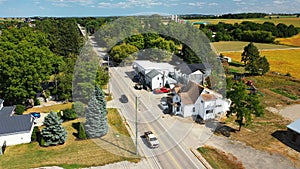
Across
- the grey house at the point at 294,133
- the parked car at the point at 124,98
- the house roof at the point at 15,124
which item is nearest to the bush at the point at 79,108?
the house roof at the point at 15,124

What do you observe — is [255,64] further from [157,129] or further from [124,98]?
[157,129]

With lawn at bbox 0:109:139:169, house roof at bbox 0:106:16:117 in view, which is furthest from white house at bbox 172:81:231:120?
house roof at bbox 0:106:16:117

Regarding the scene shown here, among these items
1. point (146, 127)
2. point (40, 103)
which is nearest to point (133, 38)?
point (40, 103)

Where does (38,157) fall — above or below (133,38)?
below

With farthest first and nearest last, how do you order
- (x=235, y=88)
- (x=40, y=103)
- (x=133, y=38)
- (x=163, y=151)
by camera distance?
(x=133, y=38), (x=40, y=103), (x=235, y=88), (x=163, y=151)

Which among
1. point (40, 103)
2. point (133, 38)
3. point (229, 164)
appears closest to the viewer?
point (229, 164)

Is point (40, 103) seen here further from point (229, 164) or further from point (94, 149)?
point (229, 164)
